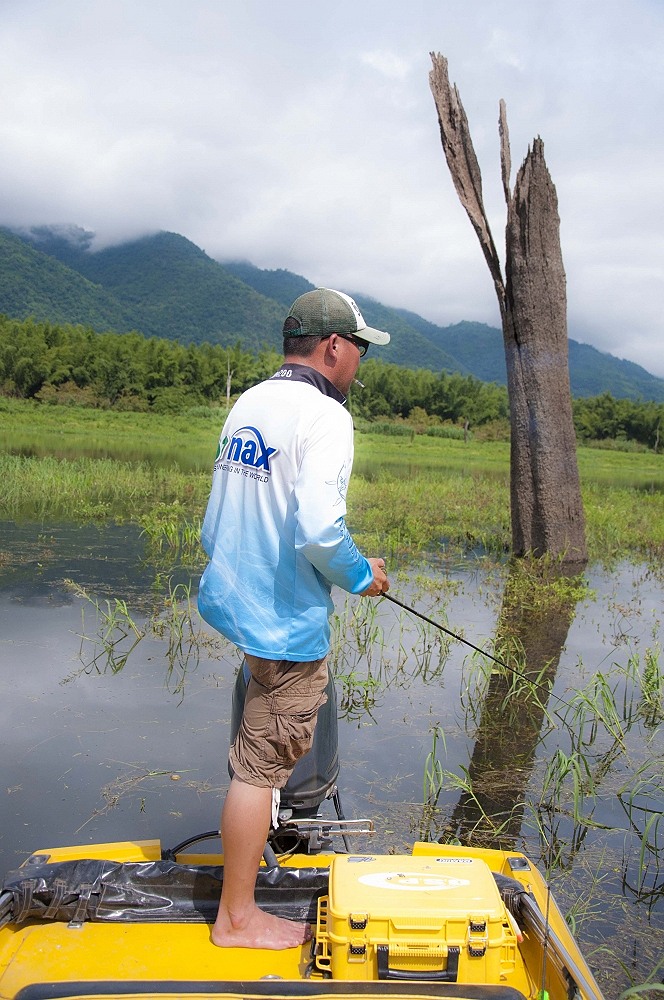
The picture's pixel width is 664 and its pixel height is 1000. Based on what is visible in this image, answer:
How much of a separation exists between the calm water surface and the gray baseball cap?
76.0 inches

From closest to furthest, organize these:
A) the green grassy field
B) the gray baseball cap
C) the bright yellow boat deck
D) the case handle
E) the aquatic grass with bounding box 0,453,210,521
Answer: the bright yellow boat deck, the case handle, the gray baseball cap, the green grassy field, the aquatic grass with bounding box 0,453,210,521

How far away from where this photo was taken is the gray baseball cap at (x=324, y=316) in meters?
2.53

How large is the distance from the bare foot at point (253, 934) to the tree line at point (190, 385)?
39.1m

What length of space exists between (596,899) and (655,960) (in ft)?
1.08

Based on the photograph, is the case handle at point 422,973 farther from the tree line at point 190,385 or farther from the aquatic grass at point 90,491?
the tree line at point 190,385

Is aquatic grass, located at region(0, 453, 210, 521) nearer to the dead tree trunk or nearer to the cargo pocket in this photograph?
the dead tree trunk

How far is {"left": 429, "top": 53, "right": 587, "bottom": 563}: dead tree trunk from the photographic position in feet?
26.5

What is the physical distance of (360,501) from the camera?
12.6 meters

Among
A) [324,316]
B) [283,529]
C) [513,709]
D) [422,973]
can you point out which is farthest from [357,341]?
[513,709]

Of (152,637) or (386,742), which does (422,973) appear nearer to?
(386,742)

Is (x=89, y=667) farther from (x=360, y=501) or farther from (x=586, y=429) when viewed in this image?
(x=586, y=429)

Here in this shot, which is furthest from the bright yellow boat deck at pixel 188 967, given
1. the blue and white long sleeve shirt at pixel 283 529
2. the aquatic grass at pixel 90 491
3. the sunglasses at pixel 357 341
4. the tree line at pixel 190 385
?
the tree line at pixel 190 385

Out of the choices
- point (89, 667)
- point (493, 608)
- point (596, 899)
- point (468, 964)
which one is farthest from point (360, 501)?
point (468, 964)

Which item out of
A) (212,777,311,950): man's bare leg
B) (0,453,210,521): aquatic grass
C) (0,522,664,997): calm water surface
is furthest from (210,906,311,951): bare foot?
(0,453,210,521): aquatic grass
